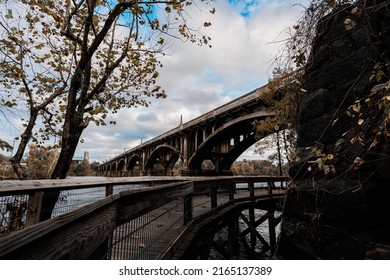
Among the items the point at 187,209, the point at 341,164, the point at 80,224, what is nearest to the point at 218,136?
the point at 187,209

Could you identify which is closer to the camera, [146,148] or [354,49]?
[354,49]

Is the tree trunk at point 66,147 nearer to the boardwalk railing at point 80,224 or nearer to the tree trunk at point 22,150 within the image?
the tree trunk at point 22,150

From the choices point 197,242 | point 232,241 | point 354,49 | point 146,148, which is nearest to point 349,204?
point 354,49

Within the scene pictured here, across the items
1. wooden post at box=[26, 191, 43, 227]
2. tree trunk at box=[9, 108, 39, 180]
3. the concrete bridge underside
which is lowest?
wooden post at box=[26, 191, 43, 227]

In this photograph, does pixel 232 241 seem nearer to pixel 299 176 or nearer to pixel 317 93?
pixel 299 176

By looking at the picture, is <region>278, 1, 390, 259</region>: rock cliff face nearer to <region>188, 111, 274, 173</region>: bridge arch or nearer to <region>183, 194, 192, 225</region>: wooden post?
<region>183, 194, 192, 225</region>: wooden post

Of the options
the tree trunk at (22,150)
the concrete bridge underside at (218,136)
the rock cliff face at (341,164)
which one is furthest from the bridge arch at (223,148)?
the rock cliff face at (341,164)

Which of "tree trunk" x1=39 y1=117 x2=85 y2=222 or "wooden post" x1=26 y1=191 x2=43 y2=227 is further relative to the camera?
"tree trunk" x1=39 y1=117 x2=85 y2=222

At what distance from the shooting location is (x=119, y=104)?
8789mm

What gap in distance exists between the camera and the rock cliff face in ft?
8.52

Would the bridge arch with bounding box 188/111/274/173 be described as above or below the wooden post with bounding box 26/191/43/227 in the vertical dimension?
above

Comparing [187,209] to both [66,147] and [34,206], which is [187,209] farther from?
[66,147]

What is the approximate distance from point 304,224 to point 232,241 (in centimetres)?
558

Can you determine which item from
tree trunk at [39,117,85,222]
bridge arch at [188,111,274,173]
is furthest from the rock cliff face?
bridge arch at [188,111,274,173]
